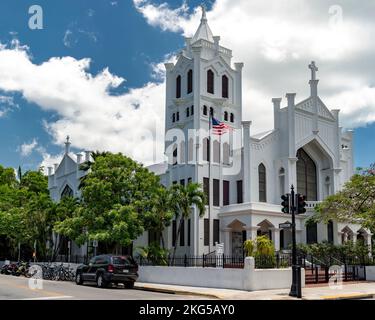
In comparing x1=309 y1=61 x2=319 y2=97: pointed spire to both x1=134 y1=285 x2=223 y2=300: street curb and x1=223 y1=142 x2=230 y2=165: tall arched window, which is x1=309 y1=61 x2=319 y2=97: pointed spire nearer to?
x1=223 y1=142 x2=230 y2=165: tall arched window

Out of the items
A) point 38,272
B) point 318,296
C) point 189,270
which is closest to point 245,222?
point 189,270

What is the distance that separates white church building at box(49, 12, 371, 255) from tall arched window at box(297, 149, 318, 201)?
0.28ft

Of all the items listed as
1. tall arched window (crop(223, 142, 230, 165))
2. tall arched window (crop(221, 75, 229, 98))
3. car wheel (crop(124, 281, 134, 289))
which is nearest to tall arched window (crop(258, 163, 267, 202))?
tall arched window (crop(223, 142, 230, 165))

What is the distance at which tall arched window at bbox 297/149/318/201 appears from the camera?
44.1 m

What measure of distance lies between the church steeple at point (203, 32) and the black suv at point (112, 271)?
1022 inches

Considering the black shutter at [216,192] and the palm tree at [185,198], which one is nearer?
the palm tree at [185,198]

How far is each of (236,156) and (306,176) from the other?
661 cm

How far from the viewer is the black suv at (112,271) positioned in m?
25.0

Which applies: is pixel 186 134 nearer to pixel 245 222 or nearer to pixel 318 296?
pixel 245 222

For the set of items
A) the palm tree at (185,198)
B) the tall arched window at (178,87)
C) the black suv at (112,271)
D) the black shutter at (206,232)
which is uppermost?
the tall arched window at (178,87)

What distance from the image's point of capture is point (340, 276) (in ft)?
93.8

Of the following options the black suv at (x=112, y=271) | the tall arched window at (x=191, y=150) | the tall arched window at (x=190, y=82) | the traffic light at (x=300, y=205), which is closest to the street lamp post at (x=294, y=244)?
the traffic light at (x=300, y=205)

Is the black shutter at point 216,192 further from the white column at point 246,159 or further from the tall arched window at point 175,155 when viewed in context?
the tall arched window at point 175,155
